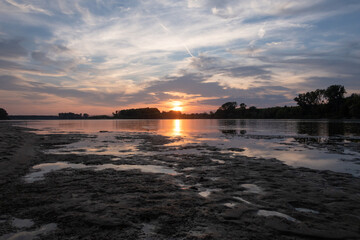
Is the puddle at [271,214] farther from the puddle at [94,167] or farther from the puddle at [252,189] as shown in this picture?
the puddle at [94,167]

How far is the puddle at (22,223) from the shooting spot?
581cm

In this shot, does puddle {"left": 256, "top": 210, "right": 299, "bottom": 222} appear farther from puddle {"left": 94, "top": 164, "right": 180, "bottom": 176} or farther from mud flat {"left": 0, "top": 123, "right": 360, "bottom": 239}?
puddle {"left": 94, "top": 164, "right": 180, "bottom": 176}

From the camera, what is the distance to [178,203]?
24.5ft

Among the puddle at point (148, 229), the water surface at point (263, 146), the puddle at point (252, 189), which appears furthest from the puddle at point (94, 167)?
the puddle at point (148, 229)

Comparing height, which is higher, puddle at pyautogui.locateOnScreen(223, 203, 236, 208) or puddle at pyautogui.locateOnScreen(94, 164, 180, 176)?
puddle at pyautogui.locateOnScreen(223, 203, 236, 208)

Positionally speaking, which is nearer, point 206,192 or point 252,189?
point 206,192

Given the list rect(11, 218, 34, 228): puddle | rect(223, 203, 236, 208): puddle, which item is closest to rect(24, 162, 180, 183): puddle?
rect(223, 203, 236, 208): puddle

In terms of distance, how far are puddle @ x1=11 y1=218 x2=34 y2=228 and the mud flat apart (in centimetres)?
2

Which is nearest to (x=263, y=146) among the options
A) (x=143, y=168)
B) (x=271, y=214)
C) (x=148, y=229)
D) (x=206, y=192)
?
(x=143, y=168)

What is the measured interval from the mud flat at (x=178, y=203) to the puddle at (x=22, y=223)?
0.08 ft

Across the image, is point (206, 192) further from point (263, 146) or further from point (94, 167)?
point (263, 146)

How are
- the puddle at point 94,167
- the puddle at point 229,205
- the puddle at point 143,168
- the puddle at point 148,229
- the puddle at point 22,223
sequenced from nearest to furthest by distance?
1. the puddle at point 148,229
2. the puddle at point 22,223
3. the puddle at point 229,205
4. the puddle at point 94,167
5. the puddle at point 143,168

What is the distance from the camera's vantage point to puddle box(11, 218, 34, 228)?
5.81 m

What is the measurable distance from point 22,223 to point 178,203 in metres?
4.38
